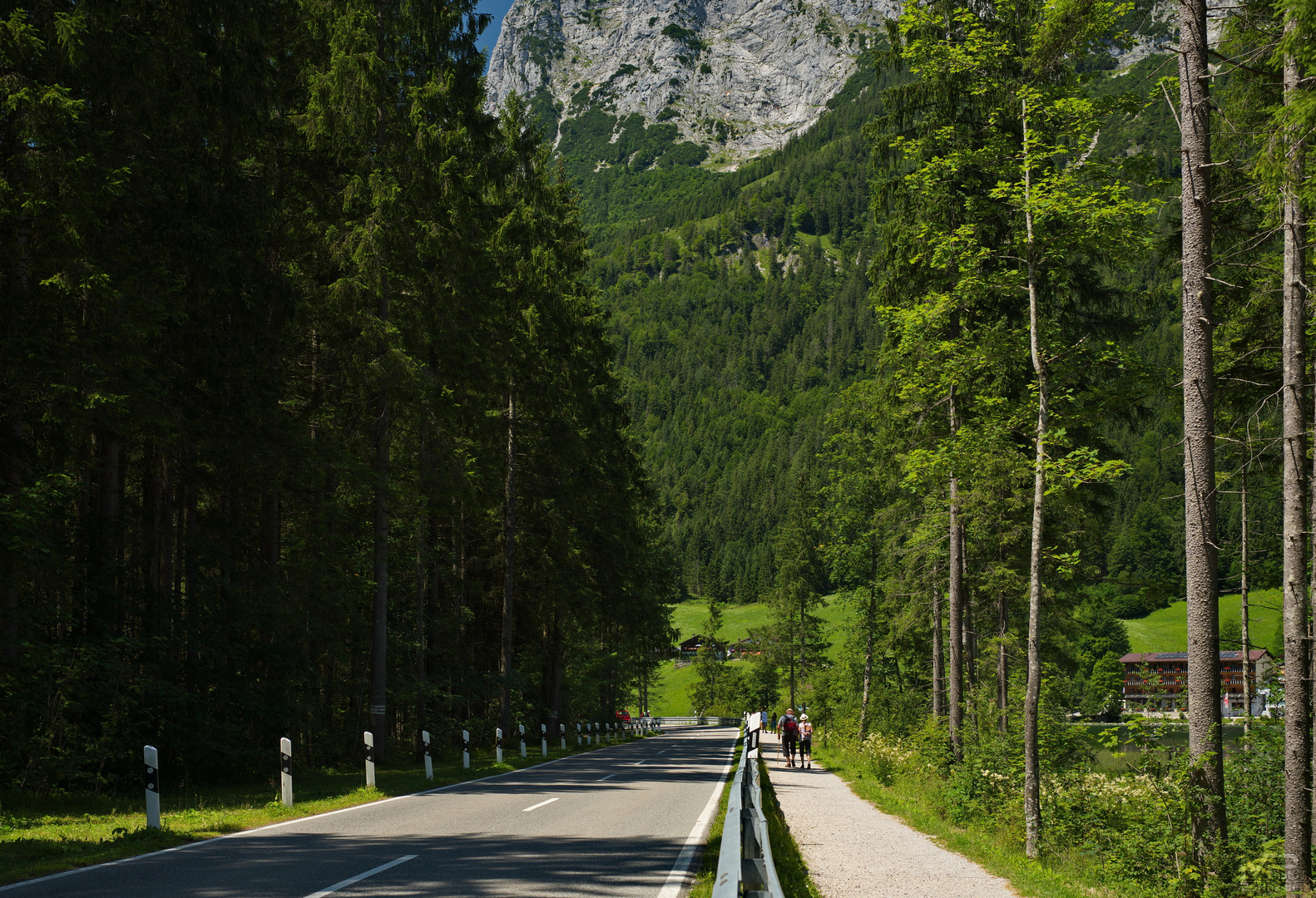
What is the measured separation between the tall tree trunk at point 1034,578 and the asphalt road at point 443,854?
15.1ft

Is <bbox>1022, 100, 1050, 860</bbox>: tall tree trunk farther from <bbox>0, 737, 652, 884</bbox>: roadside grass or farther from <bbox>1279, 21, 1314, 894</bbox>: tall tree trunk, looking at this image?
<bbox>0, 737, 652, 884</bbox>: roadside grass

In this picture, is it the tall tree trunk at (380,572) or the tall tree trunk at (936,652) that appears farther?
the tall tree trunk at (936,652)

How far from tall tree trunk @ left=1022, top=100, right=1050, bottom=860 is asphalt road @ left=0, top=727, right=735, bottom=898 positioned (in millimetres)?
4596

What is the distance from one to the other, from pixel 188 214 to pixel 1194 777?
16479 mm

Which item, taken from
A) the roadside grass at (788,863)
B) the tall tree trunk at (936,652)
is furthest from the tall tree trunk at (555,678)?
the roadside grass at (788,863)

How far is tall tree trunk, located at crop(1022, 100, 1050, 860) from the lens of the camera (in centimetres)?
1269

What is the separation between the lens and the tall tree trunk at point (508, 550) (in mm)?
27734

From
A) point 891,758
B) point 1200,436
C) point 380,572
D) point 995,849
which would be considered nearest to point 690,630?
point 891,758

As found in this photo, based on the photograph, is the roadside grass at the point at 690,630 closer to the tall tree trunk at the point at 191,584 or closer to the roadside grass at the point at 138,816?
the roadside grass at the point at 138,816

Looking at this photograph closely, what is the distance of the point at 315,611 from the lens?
65.2 feet

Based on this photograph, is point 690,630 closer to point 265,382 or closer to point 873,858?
point 265,382

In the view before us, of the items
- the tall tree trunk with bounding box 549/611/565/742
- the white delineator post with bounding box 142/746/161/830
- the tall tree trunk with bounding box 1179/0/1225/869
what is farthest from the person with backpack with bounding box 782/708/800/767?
the white delineator post with bounding box 142/746/161/830

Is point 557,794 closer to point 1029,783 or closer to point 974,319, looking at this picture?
point 1029,783

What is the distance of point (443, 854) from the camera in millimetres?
8766
